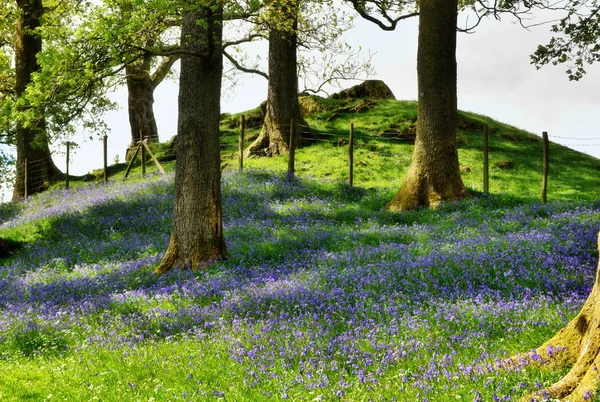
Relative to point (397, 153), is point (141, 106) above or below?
above

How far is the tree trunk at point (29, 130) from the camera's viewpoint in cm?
2922

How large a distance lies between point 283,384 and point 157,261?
8.59 m

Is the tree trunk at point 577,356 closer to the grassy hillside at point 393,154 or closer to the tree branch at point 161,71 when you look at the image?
the grassy hillside at point 393,154

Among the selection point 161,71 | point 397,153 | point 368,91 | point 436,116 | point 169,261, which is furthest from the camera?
point 161,71

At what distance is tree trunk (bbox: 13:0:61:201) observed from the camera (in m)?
29.2

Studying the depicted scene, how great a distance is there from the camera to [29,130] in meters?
28.4

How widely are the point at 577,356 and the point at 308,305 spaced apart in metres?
4.14

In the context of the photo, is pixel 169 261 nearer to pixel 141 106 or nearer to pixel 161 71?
pixel 141 106

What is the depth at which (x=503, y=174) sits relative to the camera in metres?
26.0

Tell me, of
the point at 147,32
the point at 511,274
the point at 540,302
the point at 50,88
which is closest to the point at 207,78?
the point at 147,32

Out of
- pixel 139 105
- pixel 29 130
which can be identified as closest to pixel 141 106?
pixel 139 105

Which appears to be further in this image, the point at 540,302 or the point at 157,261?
the point at 157,261

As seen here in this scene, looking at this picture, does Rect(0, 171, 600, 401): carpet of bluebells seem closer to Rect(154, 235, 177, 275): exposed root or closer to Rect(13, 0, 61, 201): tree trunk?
Rect(154, 235, 177, 275): exposed root

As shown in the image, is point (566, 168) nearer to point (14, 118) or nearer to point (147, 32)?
point (147, 32)
